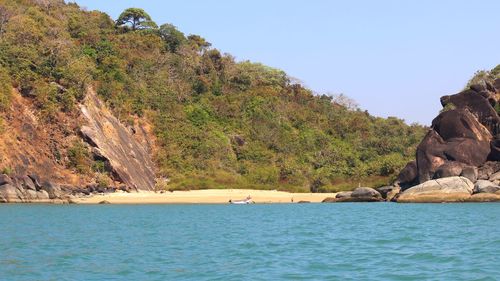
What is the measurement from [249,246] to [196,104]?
59.7 m

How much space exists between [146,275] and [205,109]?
65.7 metres

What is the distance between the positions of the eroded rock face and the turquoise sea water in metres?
19.3

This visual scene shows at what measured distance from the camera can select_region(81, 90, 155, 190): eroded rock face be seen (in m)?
63.2

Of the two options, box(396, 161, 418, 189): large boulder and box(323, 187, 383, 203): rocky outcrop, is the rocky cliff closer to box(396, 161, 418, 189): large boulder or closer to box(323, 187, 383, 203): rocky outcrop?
box(323, 187, 383, 203): rocky outcrop

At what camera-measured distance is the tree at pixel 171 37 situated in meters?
101

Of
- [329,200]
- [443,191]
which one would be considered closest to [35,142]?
[329,200]

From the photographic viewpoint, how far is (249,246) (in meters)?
26.6

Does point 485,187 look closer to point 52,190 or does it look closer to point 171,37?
point 52,190

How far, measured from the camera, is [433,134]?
64.6m

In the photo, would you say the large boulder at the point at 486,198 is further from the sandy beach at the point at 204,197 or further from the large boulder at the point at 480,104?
the sandy beach at the point at 204,197

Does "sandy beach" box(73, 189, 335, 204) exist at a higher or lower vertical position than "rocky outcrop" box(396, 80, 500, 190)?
lower

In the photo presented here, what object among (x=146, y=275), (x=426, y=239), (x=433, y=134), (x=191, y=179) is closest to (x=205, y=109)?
(x=191, y=179)

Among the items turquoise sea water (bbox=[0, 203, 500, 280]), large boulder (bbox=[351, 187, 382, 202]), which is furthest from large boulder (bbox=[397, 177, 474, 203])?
turquoise sea water (bbox=[0, 203, 500, 280])

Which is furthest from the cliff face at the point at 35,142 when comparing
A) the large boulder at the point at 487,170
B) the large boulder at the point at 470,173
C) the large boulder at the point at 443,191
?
the large boulder at the point at 487,170
